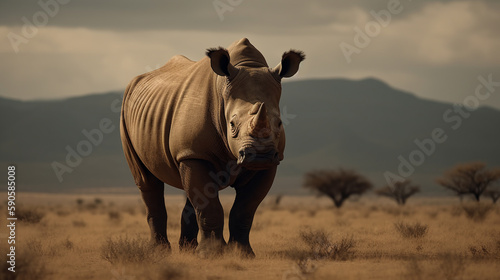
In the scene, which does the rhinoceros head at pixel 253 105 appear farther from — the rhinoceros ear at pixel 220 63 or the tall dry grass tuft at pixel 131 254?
the tall dry grass tuft at pixel 131 254

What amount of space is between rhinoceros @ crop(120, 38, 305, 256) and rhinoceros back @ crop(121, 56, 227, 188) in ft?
0.05

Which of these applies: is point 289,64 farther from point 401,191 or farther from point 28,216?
point 401,191

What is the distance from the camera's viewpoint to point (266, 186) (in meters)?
10.5

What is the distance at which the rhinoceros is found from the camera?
908 centimetres

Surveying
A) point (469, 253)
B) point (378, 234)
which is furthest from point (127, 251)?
point (378, 234)

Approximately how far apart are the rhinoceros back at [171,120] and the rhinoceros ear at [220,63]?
42 cm

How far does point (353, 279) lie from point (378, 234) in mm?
7931

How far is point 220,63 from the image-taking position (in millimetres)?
9852

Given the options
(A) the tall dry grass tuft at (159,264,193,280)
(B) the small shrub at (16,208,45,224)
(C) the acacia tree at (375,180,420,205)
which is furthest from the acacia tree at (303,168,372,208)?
(A) the tall dry grass tuft at (159,264,193,280)

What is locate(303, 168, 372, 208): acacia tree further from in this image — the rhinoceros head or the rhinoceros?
the rhinoceros head

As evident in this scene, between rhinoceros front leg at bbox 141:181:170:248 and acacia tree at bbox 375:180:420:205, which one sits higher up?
rhinoceros front leg at bbox 141:181:170:248

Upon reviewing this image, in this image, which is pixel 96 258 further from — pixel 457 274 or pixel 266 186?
pixel 457 274

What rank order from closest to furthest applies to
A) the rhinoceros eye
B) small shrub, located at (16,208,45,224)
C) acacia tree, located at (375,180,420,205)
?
the rhinoceros eye, small shrub, located at (16,208,45,224), acacia tree, located at (375,180,420,205)

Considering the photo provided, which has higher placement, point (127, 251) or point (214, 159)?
point (214, 159)
